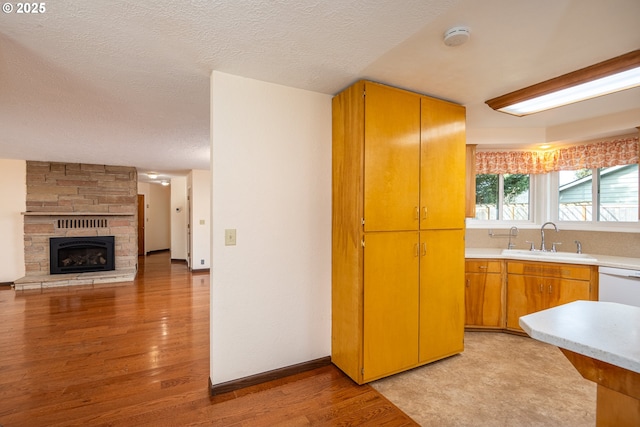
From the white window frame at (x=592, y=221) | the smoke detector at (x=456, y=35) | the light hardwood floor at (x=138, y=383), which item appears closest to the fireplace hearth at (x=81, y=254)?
the light hardwood floor at (x=138, y=383)

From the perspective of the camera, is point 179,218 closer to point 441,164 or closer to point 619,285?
point 441,164

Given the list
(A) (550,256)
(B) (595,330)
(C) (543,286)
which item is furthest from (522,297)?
(B) (595,330)

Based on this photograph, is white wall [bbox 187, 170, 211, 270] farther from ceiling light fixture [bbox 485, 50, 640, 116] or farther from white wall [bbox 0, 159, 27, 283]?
ceiling light fixture [bbox 485, 50, 640, 116]

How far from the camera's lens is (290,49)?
1.78m

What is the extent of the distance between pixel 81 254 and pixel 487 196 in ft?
24.2

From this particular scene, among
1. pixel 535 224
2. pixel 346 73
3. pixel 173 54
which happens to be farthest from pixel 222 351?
pixel 535 224

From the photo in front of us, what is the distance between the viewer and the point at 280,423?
1.81 m

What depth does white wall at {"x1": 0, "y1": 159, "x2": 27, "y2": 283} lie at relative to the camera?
5.30 m

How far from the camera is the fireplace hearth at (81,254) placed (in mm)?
5559

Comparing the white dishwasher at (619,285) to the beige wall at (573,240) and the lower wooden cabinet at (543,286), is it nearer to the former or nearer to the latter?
the lower wooden cabinet at (543,286)

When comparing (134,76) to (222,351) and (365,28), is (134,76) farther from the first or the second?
(222,351)

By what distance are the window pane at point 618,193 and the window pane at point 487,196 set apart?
104 centimetres

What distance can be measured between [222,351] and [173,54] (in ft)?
6.74

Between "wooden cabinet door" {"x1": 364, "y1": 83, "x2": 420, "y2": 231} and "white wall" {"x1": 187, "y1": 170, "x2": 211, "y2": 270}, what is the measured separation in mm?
5209
